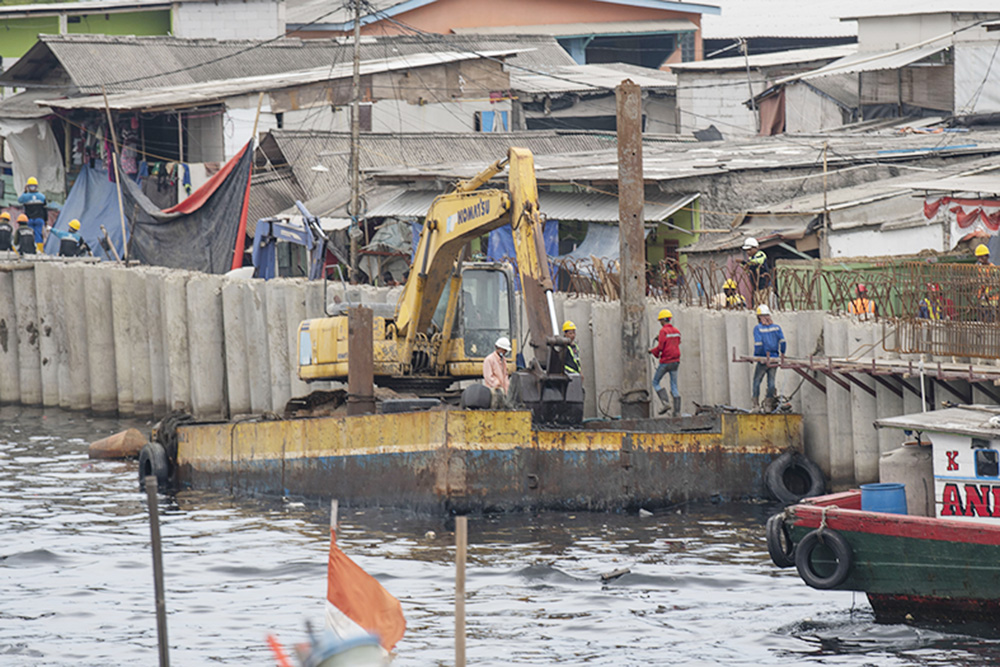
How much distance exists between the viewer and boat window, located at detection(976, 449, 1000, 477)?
15.1m

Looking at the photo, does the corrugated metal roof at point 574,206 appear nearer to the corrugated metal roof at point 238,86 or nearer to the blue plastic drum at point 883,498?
the corrugated metal roof at point 238,86

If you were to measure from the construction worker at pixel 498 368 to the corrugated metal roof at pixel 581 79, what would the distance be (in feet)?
89.3

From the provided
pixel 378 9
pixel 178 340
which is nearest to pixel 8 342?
pixel 178 340

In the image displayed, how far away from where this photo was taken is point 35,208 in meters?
40.2

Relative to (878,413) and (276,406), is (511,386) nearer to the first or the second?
(878,413)

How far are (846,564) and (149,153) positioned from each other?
32.4 m

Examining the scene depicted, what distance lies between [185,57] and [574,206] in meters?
19.7

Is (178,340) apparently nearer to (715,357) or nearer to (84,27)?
(715,357)

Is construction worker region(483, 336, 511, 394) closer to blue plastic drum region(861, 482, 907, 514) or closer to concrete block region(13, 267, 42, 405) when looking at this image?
blue plastic drum region(861, 482, 907, 514)

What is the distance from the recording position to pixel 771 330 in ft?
74.1

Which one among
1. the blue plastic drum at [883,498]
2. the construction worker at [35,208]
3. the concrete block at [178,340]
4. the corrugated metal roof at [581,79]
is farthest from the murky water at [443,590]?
the corrugated metal roof at [581,79]

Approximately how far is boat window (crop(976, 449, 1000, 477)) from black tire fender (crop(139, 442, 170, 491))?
48.9 ft

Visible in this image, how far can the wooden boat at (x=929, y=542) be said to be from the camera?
14648 millimetres

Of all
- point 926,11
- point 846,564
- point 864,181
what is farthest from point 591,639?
point 926,11
